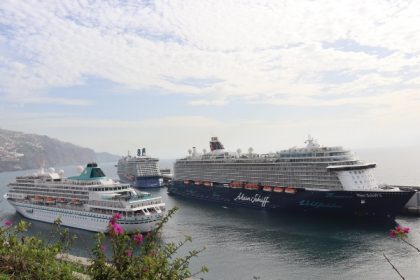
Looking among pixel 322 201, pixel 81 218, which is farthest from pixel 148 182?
pixel 322 201

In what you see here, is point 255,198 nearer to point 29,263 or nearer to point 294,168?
point 294,168

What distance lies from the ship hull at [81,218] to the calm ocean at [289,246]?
4.10 feet

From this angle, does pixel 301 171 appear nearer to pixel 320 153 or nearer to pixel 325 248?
pixel 320 153

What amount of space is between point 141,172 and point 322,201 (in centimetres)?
6911

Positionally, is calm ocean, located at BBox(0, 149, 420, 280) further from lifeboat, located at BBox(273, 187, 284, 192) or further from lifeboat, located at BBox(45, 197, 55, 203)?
lifeboat, located at BBox(273, 187, 284, 192)

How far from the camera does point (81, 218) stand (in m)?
47.5

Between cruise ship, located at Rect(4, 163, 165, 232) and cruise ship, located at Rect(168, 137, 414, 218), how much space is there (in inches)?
710

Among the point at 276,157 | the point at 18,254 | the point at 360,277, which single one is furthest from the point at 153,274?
the point at 276,157

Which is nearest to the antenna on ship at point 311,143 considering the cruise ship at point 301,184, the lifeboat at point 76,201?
the cruise ship at point 301,184

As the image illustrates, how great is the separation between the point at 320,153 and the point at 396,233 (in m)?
45.9

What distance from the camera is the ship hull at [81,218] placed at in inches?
1670

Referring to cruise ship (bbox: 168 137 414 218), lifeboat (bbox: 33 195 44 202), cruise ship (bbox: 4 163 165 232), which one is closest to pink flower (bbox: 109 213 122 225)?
cruise ship (bbox: 4 163 165 232)

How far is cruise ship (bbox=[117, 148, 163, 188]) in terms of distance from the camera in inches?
4203

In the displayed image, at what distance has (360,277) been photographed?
28.0m
